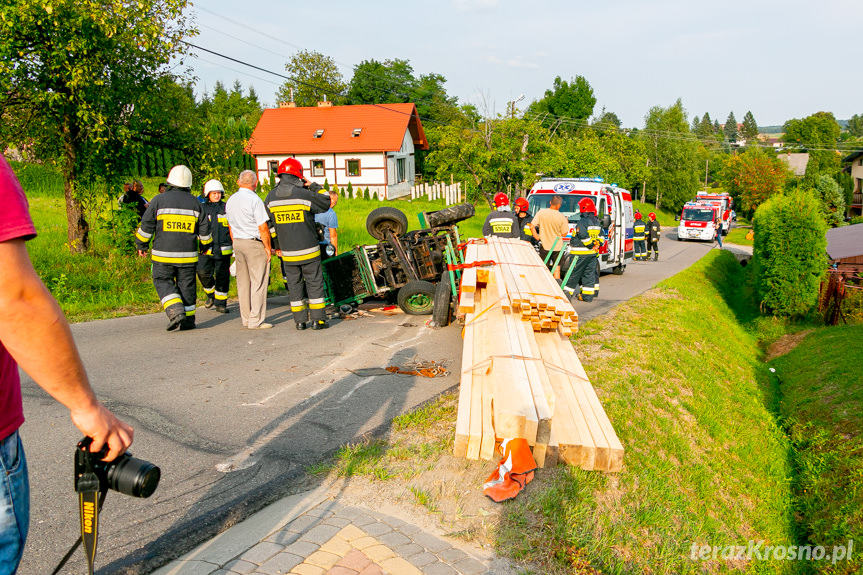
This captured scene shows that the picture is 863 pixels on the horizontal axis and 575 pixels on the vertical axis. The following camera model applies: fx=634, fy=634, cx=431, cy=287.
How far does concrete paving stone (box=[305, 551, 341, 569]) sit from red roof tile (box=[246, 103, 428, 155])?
41.0 m

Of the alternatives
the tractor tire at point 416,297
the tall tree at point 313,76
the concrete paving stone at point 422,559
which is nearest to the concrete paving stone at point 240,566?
the concrete paving stone at point 422,559

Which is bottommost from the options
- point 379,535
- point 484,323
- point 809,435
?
point 809,435

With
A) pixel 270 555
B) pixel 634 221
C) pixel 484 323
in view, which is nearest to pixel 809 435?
pixel 484 323

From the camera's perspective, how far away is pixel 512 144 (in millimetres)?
28828

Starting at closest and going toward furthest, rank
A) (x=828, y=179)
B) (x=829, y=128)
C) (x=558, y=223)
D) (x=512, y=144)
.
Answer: (x=558, y=223), (x=512, y=144), (x=828, y=179), (x=829, y=128)

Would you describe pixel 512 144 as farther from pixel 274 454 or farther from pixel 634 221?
pixel 274 454

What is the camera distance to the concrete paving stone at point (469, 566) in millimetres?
3340

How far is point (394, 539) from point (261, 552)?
2.38 ft

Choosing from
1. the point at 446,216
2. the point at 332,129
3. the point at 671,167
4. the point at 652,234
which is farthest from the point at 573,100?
the point at 446,216

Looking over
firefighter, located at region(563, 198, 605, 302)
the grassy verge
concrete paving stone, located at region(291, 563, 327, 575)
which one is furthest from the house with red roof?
concrete paving stone, located at region(291, 563, 327, 575)

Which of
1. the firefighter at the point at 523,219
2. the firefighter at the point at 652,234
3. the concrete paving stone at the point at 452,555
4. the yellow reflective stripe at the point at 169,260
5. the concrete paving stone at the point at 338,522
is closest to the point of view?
the concrete paving stone at the point at 452,555

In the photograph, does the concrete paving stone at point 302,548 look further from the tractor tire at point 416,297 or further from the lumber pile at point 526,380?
the tractor tire at point 416,297

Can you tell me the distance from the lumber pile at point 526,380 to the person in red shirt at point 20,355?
2.36 meters

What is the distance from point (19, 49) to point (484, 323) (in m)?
9.42
